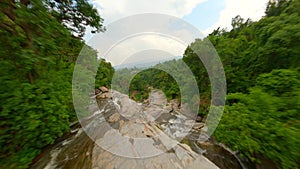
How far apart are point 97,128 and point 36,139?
10.5ft

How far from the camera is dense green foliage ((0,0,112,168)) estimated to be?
2.45 metres

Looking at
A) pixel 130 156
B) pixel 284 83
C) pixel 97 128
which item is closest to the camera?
pixel 284 83

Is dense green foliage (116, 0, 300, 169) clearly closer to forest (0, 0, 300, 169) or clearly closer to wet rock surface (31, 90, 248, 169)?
forest (0, 0, 300, 169)

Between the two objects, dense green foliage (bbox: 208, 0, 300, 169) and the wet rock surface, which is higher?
dense green foliage (bbox: 208, 0, 300, 169)

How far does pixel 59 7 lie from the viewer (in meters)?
4.82

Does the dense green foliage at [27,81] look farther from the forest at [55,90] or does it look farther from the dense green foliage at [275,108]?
the dense green foliage at [275,108]

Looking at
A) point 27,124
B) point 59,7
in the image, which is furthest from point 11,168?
point 59,7

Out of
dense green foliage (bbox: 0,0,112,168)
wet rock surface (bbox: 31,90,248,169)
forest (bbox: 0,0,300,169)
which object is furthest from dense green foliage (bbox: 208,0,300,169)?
dense green foliage (bbox: 0,0,112,168)

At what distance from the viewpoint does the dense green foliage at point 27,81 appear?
8.02 feet

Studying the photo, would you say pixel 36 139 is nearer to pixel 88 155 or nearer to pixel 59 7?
pixel 88 155

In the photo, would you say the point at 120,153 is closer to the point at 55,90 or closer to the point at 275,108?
the point at 55,90

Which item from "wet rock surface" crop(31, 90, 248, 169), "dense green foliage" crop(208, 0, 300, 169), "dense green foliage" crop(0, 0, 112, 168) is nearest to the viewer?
"dense green foliage" crop(0, 0, 112, 168)

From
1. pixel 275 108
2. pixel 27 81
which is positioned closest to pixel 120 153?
pixel 27 81

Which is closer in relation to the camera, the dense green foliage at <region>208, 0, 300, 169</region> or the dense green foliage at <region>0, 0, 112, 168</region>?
the dense green foliage at <region>0, 0, 112, 168</region>
